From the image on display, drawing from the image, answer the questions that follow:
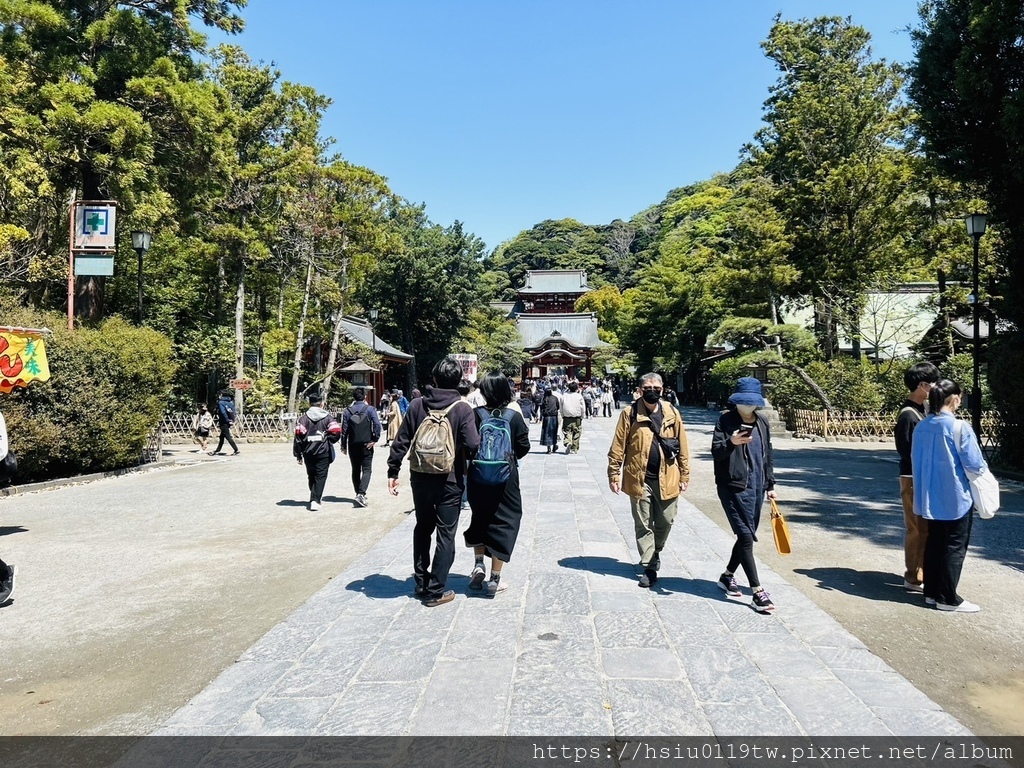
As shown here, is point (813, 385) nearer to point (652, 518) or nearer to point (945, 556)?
point (945, 556)

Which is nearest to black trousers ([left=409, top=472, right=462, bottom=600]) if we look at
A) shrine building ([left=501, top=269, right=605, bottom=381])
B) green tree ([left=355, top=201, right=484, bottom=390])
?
green tree ([left=355, top=201, right=484, bottom=390])

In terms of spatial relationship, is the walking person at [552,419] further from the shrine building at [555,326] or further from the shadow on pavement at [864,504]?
the shrine building at [555,326]

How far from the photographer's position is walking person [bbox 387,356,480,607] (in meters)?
4.17

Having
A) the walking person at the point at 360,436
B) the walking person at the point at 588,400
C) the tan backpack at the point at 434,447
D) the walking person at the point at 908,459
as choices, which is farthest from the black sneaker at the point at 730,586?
the walking person at the point at 588,400

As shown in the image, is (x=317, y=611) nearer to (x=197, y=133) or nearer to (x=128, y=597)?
(x=128, y=597)

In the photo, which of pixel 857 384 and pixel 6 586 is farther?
pixel 857 384

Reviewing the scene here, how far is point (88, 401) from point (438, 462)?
390 inches

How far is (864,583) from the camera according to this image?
5.04 meters

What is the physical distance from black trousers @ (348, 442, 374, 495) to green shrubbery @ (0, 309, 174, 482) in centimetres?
580

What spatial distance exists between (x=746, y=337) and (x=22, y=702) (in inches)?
942

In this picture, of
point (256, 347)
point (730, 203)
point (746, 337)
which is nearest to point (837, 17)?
point (746, 337)

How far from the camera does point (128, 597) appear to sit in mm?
4918

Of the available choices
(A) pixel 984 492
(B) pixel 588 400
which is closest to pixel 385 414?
(B) pixel 588 400

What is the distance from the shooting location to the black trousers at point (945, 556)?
4188 mm
